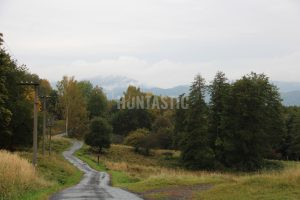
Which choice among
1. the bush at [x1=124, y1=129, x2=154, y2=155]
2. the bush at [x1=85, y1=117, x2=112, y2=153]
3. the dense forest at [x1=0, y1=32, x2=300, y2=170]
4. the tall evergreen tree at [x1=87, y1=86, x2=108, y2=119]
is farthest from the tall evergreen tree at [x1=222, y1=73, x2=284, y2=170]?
the tall evergreen tree at [x1=87, y1=86, x2=108, y2=119]

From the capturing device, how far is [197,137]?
75.5 m

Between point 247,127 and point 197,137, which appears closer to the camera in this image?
point 197,137

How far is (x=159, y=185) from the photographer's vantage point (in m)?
27.6

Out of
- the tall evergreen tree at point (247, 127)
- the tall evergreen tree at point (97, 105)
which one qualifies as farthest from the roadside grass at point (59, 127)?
the tall evergreen tree at point (247, 127)

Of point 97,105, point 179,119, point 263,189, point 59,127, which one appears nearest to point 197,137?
point 179,119

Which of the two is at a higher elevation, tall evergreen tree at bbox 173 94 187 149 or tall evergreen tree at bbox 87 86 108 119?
tall evergreen tree at bbox 87 86 108 119

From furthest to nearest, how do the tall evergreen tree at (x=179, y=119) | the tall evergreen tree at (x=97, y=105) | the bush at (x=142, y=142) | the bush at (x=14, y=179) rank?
the tall evergreen tree at (x=97, y=105) < the bush at (x=142, y=142) < the tall evergreen tree at (x=179, y=119) < the bush at (x=14, y=179)

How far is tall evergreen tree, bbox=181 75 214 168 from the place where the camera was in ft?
245

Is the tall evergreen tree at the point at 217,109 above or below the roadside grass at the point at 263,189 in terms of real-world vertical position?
above

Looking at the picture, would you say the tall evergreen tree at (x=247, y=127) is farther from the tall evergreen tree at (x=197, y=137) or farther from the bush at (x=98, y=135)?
the bush at (x=98, y=135)

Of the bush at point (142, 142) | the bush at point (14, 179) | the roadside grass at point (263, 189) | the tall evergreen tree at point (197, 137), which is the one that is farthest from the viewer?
the bush at point (142, 142)

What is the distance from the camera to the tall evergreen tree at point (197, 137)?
74625mm

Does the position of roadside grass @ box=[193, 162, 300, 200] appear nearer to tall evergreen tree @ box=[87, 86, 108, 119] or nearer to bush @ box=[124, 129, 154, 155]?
bush @ box=[124, 129, 154, 155]

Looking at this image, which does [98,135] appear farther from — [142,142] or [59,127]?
[59,127]
